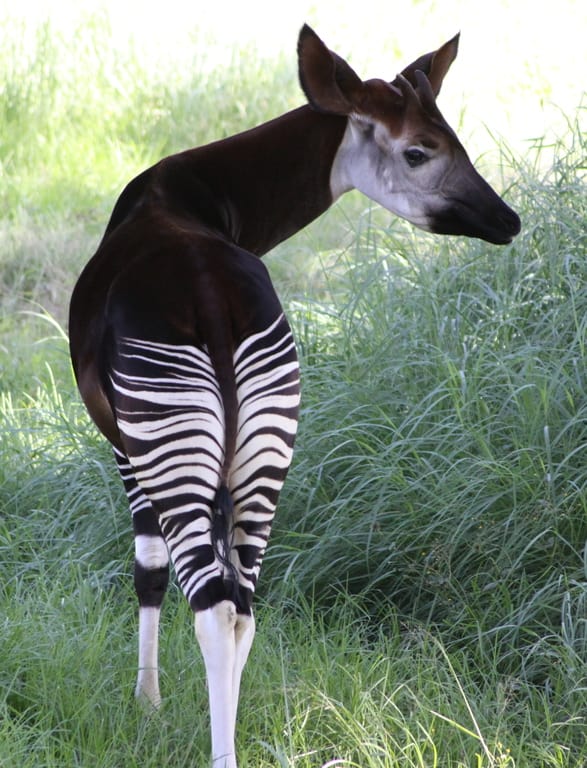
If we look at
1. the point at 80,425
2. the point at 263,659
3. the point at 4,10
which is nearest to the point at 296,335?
the point at 80,425

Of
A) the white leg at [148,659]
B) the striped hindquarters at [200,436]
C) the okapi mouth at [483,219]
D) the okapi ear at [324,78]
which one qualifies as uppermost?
the okapi ear at [324,78]

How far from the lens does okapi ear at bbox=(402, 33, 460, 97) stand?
2.53 metres

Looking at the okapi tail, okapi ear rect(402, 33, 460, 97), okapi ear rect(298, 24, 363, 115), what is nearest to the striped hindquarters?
the okapi tail

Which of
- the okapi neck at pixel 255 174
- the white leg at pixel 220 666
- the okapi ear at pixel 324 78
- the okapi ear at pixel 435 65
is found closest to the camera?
the white leg at pixel 220 666

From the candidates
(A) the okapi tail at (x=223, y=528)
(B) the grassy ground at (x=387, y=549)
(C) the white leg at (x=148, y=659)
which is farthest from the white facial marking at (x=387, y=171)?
(C) the white leg at (x=148, y=659)

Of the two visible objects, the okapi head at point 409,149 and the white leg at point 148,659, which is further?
the white leg at point 148,659

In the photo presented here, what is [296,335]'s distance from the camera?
3951mm

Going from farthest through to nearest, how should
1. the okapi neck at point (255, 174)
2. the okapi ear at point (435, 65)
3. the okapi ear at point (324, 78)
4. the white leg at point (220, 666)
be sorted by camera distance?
the okapi ear at point (435, 65) < the okapi neck at point (255, 174) < the okapi ear at point (324, 78) < the white leg at point (220, 666)

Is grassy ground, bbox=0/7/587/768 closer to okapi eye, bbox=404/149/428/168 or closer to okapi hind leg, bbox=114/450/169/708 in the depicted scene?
okapi hind leg, bbox=114/450/169/708

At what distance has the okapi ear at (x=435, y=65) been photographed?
2531 millimetres

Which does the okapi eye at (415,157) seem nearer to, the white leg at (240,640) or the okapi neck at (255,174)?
the okapi neck at (255,174)

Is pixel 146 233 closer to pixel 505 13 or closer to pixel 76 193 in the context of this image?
pixel 76 193

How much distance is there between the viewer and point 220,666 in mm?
2156

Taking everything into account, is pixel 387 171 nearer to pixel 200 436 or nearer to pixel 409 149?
pixel 409 149
